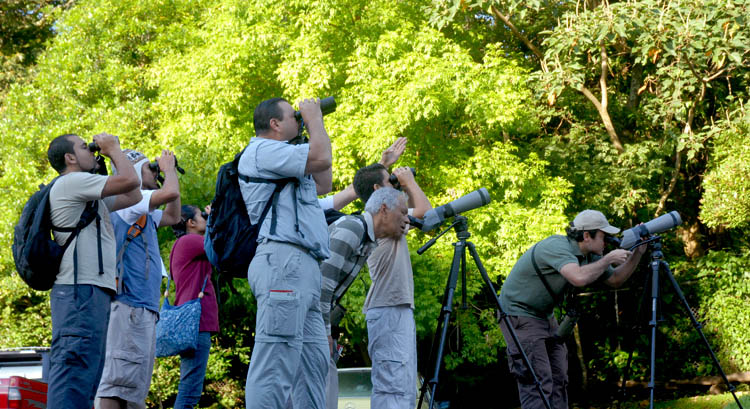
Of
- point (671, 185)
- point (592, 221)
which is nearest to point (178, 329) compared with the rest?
point (592, 221)

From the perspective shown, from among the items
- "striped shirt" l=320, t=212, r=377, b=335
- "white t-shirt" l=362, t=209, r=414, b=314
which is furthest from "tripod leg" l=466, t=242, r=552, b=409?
"striped shirt" l=320, t=212, r=377, b=335

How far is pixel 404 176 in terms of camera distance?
5.30 metres

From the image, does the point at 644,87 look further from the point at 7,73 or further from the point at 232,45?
the point at 7,73

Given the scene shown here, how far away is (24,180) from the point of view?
50.1 ft

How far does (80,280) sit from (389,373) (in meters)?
1.82

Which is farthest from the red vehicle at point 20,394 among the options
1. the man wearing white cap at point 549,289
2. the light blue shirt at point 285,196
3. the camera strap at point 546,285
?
the camera strap at point 546,285

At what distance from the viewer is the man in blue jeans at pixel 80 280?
3861mm

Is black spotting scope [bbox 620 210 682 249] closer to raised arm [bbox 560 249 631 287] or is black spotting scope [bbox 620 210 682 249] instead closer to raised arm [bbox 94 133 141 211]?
raised arm [bbox 560 249 631 287]

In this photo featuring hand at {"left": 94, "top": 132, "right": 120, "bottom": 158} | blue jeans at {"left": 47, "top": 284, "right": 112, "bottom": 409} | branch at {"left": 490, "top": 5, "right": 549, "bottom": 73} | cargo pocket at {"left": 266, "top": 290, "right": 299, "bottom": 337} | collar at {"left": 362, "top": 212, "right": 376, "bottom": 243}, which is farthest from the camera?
branch at {"left": 490, "top": 5, "right": 549, "bottom": 73}

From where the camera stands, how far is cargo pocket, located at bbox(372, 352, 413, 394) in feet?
15.6

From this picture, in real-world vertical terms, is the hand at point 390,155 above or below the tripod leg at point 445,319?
above

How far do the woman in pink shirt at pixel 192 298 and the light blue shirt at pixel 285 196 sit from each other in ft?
6.99

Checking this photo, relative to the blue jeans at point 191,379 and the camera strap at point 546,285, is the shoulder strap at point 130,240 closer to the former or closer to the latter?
the blue jeans at point 191,379

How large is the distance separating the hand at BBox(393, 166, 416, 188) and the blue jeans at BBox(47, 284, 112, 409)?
2.07m
